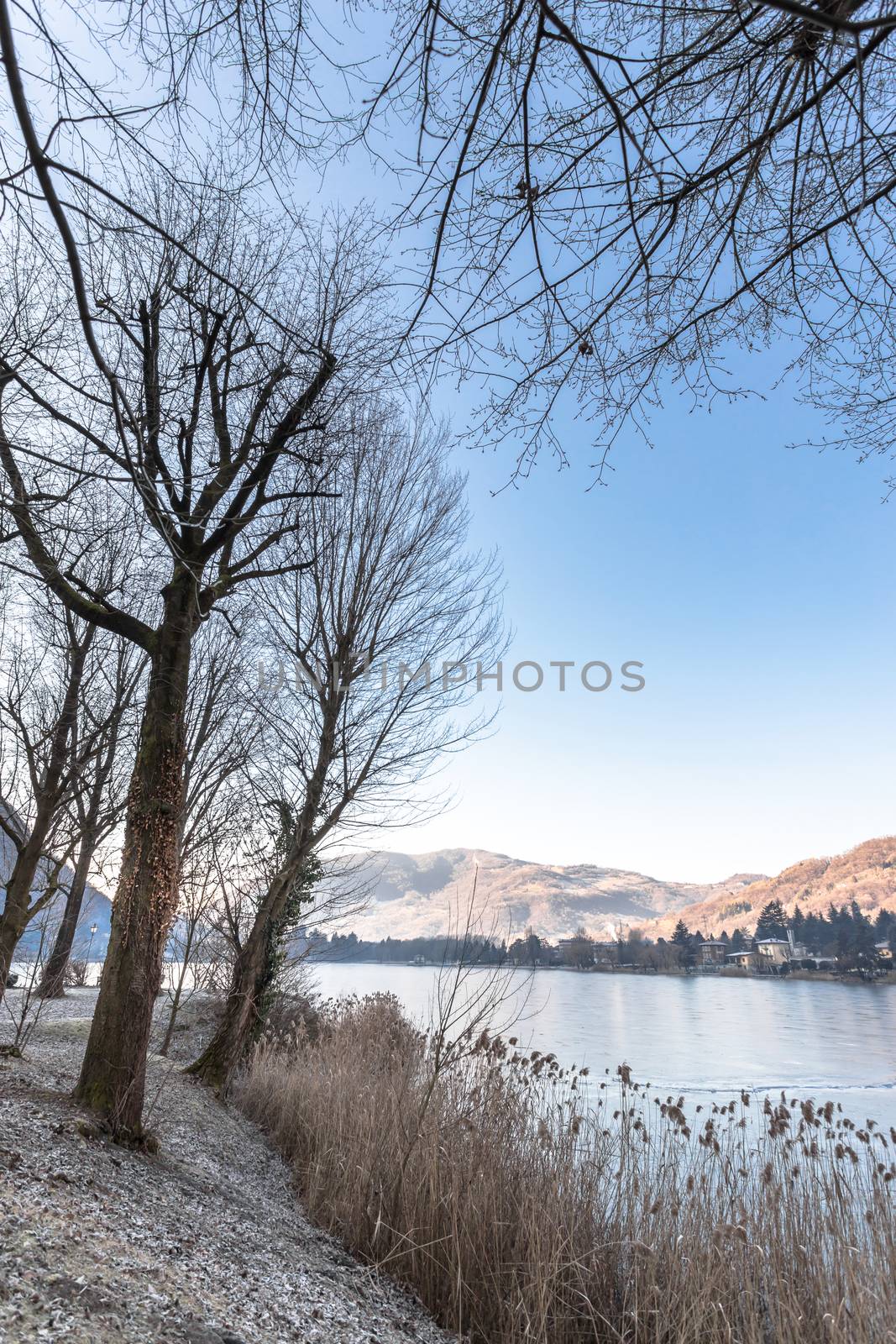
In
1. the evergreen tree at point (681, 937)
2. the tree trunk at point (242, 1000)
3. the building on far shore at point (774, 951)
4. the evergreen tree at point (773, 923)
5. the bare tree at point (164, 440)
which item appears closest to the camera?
the bare tree at point (164, 440)

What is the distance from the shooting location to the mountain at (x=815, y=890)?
6278 cm

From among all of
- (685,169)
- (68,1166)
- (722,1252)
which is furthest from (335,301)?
(722,1252)

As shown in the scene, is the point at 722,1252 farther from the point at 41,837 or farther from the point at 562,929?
the point at 562,929

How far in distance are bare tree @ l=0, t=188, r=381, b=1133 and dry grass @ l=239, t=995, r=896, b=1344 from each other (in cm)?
144

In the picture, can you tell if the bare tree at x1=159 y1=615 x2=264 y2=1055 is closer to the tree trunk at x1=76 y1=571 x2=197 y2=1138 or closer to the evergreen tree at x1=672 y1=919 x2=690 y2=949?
the tree trunk at x1=76 y1=571 x2=197 y2=1138

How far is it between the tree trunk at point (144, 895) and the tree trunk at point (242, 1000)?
8.86 ft

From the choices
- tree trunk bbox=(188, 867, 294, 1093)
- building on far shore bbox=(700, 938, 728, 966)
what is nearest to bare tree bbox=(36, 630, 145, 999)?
tree trunk bbox=(188, 867, 294, 1093)

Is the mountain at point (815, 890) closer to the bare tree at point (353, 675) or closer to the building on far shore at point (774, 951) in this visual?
the building on far shore at point (774, 951)

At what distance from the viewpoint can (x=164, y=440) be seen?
4660mm

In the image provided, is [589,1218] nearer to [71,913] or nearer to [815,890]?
[71,913]

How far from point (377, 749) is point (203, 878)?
232 centimetres

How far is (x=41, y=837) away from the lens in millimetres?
6863

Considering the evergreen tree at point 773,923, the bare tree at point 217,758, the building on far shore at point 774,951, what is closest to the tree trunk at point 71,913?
the bare tree at point 217,758

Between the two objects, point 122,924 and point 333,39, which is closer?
point 333,39
